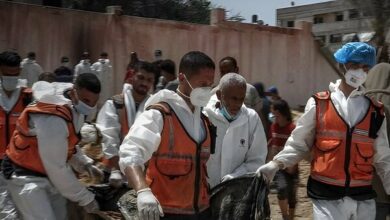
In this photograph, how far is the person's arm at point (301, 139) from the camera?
12.3 ft

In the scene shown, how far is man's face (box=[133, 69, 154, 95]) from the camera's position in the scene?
14.7 feet

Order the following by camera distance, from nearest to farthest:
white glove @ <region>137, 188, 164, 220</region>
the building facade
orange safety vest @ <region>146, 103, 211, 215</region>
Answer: white glove @ <region>137, 188, 164, 220</region>, orange safety vest @ <region>146, 103, 211, 215</region>, the building facade

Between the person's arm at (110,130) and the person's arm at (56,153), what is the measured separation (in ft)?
2.12

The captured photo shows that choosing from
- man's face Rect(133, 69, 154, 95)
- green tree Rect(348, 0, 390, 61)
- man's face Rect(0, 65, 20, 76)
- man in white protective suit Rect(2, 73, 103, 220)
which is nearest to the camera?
man in white protective suit Rect(2, 73, 103, 220)

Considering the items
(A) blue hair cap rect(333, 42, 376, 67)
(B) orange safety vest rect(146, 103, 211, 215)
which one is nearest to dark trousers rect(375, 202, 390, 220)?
(A) blue hair cap rect(333, 42, 376, 67)

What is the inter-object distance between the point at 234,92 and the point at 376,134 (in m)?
0.94

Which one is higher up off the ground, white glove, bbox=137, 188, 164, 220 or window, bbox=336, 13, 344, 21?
window, bbox=336, 13, 344, 21

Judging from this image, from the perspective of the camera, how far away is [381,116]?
371 centimetres

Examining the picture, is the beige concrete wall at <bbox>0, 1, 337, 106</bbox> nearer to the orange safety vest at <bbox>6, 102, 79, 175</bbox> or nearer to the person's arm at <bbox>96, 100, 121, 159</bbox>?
the person's arm at <bbox>96, 100, 121, 159</bbox>

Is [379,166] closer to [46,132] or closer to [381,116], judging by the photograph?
[381,116]

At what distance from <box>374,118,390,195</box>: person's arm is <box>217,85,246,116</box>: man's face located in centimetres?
90

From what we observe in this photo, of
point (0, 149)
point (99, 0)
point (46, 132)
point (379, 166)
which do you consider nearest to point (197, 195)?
point (46, 132)

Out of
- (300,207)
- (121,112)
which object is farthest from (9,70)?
(300,207)

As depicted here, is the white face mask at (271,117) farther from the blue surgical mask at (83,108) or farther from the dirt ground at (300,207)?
the blue surgical mask at (83,108)
